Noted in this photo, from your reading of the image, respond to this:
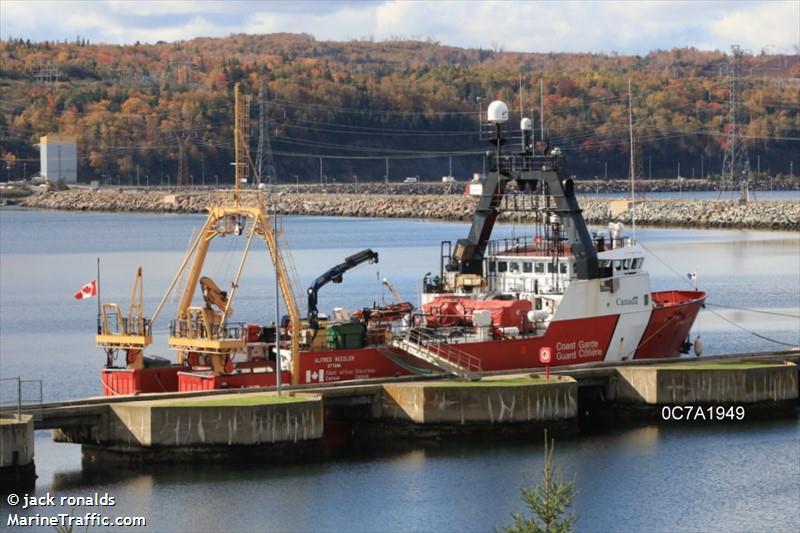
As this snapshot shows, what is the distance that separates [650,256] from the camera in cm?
9525

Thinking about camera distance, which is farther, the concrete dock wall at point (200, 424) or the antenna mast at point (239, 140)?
the antenna mast at point (239, 140)

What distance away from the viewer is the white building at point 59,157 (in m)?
193

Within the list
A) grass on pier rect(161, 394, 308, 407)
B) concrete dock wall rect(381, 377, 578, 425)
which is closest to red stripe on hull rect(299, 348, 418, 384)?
concrete dock wall rect(381, 377, 578, 425)

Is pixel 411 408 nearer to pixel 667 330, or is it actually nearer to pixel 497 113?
pixel 497 113

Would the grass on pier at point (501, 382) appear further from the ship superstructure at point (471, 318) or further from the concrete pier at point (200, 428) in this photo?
the concrete pier at point (200, 428)

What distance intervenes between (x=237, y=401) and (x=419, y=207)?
401 feet

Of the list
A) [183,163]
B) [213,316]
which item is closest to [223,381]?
[213,316]

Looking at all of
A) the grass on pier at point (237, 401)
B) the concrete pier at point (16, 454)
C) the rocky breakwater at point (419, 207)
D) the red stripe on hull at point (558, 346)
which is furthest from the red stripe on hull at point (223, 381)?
the rocky breakwater at point (419, 207)

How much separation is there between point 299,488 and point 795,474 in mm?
10258

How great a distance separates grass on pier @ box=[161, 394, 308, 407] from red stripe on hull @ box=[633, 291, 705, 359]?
1211 centimetres

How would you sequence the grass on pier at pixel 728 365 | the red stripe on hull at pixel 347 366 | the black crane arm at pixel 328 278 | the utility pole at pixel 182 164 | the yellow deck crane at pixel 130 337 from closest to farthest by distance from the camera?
the yellow deck crane at pixel 130 337 → the red stripe on hull at pixel 347 366 → the grass on pier at pixel 728 365 → the black crane arm at pixel 328 278 → the utility pole at pixel 182 164

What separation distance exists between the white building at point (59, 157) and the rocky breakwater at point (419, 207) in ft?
33.8

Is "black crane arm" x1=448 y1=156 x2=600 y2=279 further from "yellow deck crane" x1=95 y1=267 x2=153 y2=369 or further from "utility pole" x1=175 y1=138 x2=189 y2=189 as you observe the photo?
"utility pole" x1=175 y1=138 x2=189 y2=189

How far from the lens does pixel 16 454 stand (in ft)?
108
